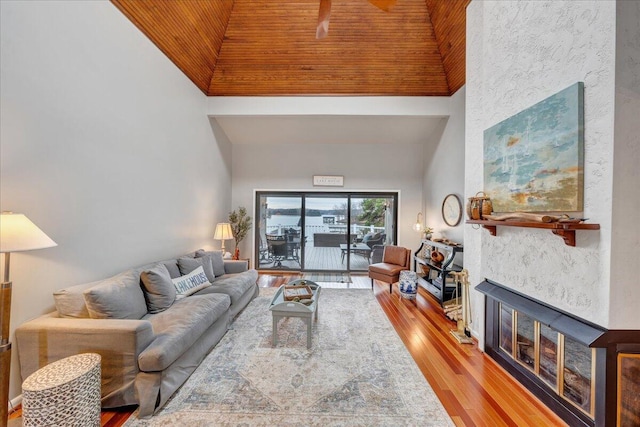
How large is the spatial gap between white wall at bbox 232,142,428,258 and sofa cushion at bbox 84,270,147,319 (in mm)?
3577

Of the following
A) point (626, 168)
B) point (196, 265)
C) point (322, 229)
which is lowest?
point (196, 265)

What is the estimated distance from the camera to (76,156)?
7.23 ft

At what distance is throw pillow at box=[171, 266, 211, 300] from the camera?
2.91 metres

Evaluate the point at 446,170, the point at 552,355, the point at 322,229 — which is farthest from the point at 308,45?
the point at 552,355

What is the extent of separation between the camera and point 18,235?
4.66 feet

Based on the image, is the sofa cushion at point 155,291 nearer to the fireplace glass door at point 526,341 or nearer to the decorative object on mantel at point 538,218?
the decorative object on mantel at point 538,218

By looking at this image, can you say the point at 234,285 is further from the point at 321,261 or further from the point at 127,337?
the point at 321,261

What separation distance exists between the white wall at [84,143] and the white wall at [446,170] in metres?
4.71

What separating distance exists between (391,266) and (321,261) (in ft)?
6.34

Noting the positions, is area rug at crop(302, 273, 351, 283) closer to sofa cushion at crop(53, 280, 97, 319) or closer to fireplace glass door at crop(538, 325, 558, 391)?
fireplace glass door at crop(538, 325, 558, 391)

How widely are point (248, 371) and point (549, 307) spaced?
262 centimetres

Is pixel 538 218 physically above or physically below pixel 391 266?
above

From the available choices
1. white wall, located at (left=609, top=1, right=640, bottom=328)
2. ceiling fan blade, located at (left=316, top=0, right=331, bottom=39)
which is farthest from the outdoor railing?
white wall, located at (left=609, top=1, right=640, bottom=328)

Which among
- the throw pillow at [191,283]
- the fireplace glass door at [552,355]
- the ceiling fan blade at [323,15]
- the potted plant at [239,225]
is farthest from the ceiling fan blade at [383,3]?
the potted plant at [239,225]
